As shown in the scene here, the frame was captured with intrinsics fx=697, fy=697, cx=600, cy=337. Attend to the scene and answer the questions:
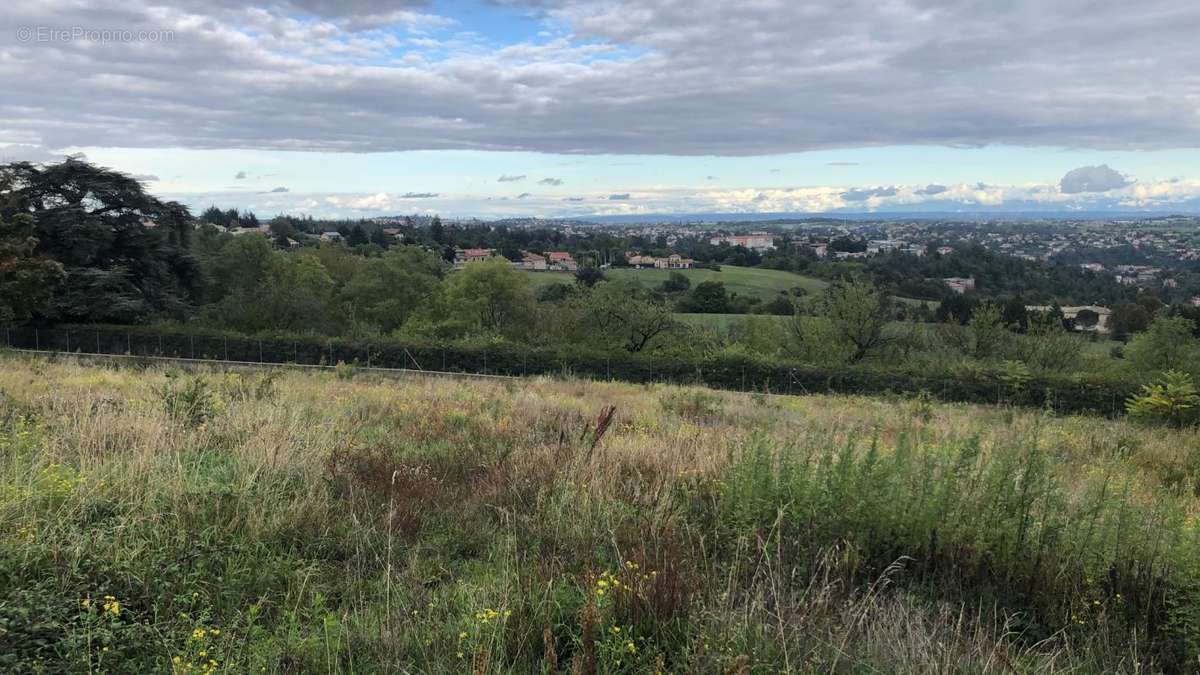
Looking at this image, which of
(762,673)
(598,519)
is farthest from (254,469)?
(762,673)

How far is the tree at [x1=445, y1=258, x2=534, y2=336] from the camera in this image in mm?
56281

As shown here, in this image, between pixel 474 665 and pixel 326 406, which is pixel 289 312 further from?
pixel 474 665

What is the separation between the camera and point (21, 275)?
27406 millimetres

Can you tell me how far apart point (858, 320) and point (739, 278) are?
60.2 meters

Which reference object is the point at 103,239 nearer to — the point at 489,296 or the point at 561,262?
the point at 489,296

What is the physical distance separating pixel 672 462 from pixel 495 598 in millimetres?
2835

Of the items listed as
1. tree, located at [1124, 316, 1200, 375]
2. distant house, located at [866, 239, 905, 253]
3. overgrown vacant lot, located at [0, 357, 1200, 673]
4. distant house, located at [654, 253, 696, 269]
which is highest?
distant house, located at [866, 239, 905, 253]

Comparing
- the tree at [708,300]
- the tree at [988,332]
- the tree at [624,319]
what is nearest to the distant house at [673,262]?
the tree at [708,300]

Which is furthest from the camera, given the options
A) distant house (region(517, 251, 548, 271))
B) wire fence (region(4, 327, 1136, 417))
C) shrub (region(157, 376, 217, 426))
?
distant house (region(517, 251, 548, 271))

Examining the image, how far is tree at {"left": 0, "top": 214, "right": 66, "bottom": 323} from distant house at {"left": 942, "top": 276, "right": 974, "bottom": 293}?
274 feet

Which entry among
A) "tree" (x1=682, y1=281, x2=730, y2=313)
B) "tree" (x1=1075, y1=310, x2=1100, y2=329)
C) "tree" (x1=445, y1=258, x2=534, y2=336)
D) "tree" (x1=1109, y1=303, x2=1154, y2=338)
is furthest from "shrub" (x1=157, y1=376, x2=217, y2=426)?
"tree" (x1=682, y1=281, x2=730, y2=313)

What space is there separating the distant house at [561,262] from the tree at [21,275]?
8797 cm

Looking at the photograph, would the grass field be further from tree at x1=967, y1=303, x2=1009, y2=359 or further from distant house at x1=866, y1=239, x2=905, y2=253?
tree at x1=967, y1=303, x2=1009, y2=359

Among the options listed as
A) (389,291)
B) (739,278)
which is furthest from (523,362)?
(739,278)
